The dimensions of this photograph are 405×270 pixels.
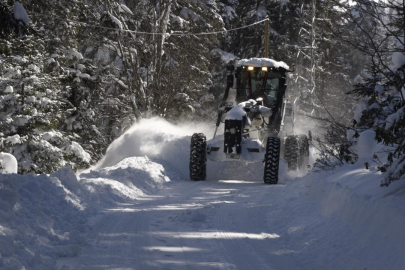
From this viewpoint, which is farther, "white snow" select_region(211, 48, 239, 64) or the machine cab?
"white snow" select_region(211, 48, 239, 64)

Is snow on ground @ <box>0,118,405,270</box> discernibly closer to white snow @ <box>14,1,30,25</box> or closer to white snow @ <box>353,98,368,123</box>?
white snow @ <box>353,98,368,123</box>

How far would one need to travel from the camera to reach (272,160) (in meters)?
12.1

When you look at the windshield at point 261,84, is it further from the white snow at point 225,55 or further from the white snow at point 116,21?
the white snow at point 225,55

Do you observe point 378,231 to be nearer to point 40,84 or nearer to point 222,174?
point 222,174

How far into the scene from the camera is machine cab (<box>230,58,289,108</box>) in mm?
13883

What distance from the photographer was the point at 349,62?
170ft

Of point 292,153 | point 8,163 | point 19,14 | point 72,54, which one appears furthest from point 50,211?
point 72,54

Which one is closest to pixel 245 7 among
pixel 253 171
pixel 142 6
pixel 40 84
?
pixel 142 6

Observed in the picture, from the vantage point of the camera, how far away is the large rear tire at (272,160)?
12086 millimetres

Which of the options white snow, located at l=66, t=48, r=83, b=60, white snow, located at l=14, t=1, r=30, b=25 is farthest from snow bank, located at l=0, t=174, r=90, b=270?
white snow, located at l=66, t=48, r=83, b=60

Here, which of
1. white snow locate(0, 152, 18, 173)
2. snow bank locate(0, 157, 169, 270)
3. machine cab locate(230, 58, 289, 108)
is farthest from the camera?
machine cab locate(230, 58, 289, 108)

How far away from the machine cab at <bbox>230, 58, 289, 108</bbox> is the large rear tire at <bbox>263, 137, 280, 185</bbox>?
78.9 inches

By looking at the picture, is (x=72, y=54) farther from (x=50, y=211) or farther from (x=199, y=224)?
(x=199, y=224)

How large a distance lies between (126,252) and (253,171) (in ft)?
28.6
